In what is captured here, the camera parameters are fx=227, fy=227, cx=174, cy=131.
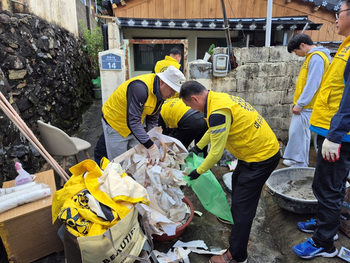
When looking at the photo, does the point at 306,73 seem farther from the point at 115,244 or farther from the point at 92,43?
the point at 92,43

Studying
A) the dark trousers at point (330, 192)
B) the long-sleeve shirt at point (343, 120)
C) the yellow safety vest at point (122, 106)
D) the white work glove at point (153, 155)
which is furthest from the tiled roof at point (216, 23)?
the dark trousers at point (330, 192)

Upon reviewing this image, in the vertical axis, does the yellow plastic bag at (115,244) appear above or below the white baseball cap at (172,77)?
below

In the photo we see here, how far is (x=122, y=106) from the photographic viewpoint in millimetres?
2688

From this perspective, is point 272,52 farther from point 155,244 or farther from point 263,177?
point 155,244

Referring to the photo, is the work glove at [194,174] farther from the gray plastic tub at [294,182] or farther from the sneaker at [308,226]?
the sneaker at [308,226]

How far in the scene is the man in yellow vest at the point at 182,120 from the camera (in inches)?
139

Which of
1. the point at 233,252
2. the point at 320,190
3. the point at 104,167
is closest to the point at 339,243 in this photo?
the point at 320,190

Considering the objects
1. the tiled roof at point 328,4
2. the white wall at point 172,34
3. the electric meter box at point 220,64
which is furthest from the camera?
the white wall at point 172,34

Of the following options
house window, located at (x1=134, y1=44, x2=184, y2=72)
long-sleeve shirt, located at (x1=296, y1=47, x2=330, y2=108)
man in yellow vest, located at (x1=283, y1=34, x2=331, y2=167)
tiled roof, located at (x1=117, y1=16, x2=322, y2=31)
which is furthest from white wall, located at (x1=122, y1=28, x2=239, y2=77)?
long-sleeve shirt, located at (x1=296, y1=47, x2=330, y2=108)

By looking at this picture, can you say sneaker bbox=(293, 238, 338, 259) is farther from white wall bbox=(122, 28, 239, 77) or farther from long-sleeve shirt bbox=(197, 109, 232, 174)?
white wall bbox=(122, 28, 239, 77)

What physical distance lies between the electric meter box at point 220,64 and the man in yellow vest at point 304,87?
3.92ft

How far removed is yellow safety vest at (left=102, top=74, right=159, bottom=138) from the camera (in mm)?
2596

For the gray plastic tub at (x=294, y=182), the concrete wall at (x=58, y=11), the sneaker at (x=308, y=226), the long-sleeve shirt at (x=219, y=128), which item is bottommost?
the sneaker at (x=308, y=226)

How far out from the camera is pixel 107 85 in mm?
4691
